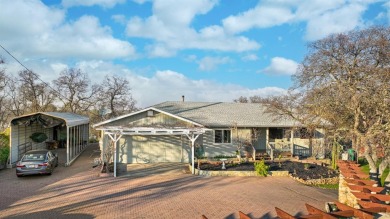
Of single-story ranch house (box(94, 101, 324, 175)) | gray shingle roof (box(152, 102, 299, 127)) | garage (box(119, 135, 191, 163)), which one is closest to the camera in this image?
single-story ranch house (box(94, 101, 324, 175))

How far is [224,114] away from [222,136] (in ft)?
8.78

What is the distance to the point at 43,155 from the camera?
59.8ft

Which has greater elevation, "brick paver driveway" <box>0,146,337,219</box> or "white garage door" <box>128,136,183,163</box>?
"white garage door" <box>128,136,183,163</box>

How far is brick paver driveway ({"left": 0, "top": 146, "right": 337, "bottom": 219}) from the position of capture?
1123 cm

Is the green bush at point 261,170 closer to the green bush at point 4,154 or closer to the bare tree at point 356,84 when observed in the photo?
the bare tree at point 356,84

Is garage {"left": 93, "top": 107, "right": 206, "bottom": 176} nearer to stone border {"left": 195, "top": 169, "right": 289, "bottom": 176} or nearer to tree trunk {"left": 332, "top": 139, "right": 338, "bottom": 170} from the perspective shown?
stone border {"left": 195, "top": 169, "right": 289, "bottom": 176}

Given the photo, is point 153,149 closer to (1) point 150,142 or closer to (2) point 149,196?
(1) point 150,142

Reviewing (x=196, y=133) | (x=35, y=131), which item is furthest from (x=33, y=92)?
(x=196, y=133)

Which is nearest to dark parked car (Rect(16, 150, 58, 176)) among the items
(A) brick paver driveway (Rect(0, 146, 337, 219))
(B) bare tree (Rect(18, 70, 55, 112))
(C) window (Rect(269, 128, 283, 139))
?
(A) brick paver driveway (Rect(0, 146, 337, 219))

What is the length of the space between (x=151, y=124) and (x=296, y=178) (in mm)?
9980

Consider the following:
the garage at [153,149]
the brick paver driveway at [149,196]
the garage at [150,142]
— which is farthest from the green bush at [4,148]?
the garage at [153,149]

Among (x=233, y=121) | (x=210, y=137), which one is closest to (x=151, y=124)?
(x=210, y=137)

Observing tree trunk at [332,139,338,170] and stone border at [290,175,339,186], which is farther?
tree trunk at [332,139,338,170]

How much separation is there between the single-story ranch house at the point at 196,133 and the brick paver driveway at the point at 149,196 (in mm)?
3386
